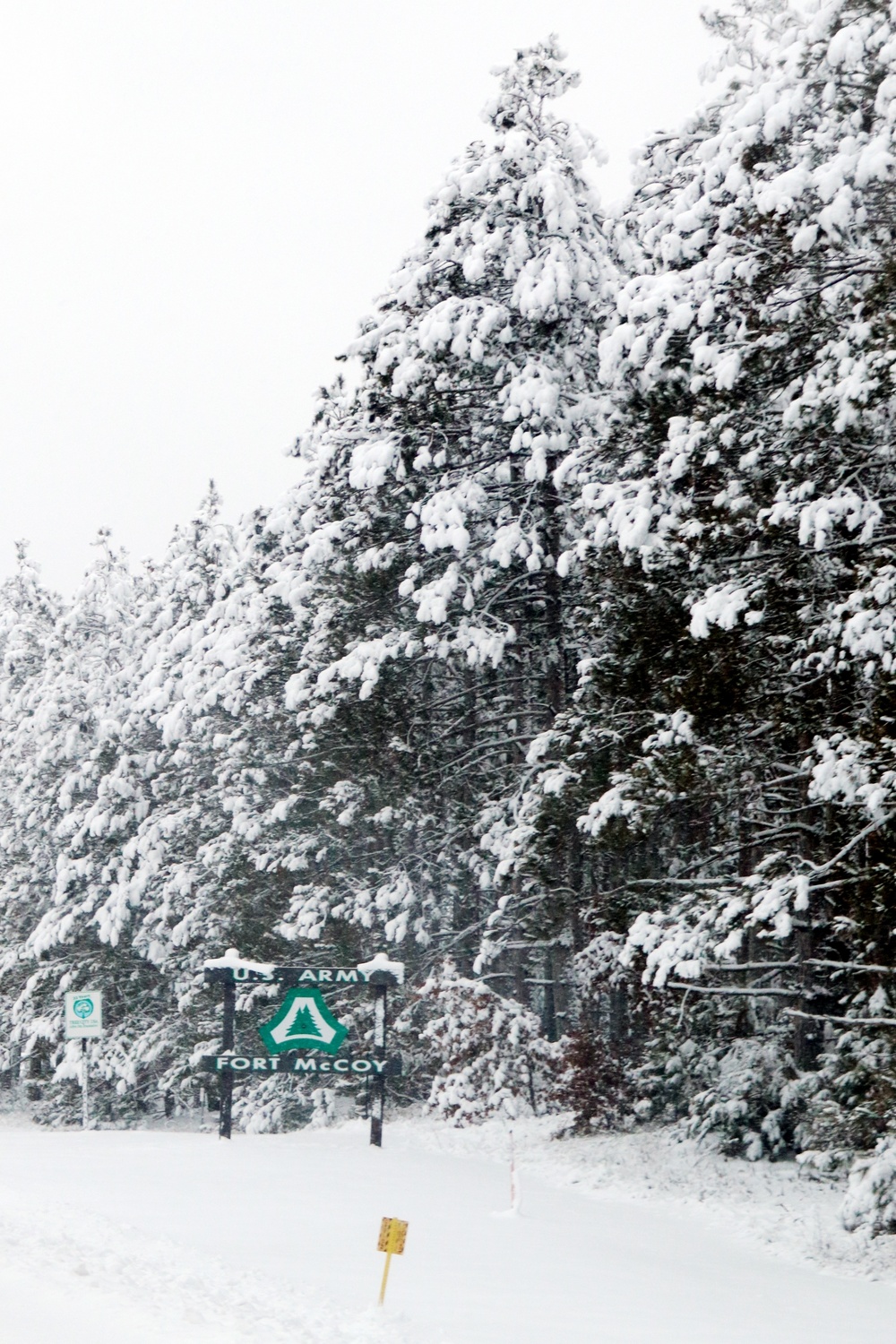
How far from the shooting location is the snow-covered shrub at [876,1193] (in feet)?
34.1

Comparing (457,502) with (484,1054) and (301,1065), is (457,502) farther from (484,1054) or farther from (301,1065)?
(484,1054)

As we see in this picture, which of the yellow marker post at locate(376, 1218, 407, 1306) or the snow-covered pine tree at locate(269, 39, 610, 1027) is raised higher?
the snow-covered pine tree at locate(269, 39, 610, 1027)

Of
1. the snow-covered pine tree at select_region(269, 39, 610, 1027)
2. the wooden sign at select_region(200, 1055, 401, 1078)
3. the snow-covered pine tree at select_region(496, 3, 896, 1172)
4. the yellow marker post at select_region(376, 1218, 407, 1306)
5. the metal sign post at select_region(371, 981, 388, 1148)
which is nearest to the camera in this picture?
the yellow marker post at select_region(376, 1218, 407, 1306)

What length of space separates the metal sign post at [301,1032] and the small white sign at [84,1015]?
4437mm

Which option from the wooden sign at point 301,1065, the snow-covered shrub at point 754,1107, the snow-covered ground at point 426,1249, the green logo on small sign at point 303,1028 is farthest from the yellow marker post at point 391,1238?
the green logo on small sign at point 303,1028

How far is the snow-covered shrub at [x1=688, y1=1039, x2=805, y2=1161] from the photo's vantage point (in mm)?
14133

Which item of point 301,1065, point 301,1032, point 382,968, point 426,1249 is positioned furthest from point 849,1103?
point 301,1032

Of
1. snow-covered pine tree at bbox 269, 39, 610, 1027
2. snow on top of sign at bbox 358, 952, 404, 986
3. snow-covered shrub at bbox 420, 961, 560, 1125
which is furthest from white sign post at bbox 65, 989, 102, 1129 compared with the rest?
snow on top of sign at bbox 358, 952, 404, 986

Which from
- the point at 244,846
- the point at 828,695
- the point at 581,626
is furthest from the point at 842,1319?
the point at 244,846

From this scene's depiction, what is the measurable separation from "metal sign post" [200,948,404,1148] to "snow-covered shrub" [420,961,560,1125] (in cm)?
248

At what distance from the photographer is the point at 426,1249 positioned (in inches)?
415

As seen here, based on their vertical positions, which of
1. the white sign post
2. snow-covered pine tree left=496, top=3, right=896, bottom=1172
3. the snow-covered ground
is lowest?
the snow-covered ground

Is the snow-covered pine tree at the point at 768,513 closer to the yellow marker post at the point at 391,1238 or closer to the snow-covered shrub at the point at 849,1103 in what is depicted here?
the snow-covered shrub at the point at 849,1103

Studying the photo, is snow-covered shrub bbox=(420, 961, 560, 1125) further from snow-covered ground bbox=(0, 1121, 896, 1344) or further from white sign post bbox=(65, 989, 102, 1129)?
white sign post bbox=(65, 989, 102, 1129)
